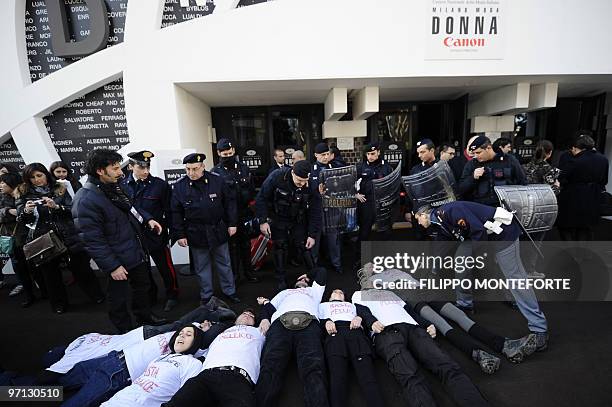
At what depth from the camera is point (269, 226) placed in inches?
138

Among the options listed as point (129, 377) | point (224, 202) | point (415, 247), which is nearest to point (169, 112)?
point (224, 202)

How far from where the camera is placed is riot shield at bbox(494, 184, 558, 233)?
2.48 metres

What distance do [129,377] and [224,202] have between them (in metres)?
1.74

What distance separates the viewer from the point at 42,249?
9.86ft

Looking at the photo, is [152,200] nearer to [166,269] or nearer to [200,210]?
[200,210]

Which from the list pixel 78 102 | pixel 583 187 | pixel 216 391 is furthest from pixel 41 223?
pixel 583 187

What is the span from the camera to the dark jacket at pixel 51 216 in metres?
3.15

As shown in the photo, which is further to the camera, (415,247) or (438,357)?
(415,247)

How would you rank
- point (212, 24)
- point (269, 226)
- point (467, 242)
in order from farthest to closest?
point (212, 24) → point (269, 226) → point (467, 242)

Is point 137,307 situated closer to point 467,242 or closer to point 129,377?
point 129,377

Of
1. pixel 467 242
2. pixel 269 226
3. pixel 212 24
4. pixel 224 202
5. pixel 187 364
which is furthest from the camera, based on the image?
pixel 212 24

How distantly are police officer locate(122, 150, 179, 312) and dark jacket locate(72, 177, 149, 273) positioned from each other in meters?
0.55

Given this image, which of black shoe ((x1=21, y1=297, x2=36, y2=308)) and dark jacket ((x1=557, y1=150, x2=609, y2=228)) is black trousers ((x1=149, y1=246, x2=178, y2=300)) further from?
dark jacket ((x1=557, y1=150, x2=609, y2=228))

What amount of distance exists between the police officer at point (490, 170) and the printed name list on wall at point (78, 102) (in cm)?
453
